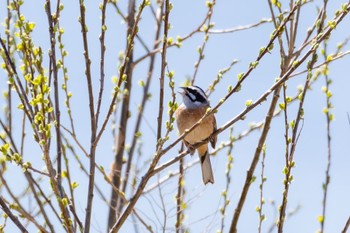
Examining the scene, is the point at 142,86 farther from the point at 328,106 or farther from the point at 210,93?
the point at 328,106

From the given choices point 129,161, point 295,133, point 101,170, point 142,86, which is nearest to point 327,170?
point 295,133

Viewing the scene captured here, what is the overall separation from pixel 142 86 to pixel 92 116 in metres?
2.50

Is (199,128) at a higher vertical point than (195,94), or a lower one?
lower

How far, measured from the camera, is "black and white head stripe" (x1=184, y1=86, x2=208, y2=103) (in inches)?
226

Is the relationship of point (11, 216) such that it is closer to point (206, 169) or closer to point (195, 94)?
point (206, 169)

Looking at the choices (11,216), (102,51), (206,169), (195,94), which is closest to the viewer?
(11,216)

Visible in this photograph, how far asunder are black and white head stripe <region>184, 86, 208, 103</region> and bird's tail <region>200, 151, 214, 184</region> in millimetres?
453

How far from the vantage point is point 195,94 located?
583 cm

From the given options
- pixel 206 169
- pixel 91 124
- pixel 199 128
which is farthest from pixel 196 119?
pixel 91 124

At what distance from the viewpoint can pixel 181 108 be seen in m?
5.99

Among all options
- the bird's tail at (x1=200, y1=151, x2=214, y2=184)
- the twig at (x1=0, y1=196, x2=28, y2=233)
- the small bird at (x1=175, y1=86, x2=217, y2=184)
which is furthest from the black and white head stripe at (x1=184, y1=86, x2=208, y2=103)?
the twig at (x1=0, y1=196, x2=28, y2=233)

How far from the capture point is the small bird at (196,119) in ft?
18.7

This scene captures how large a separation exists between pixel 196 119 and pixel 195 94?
0.68 ft

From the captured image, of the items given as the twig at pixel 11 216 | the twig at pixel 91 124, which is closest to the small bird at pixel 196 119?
the twig at pixel 91 124
